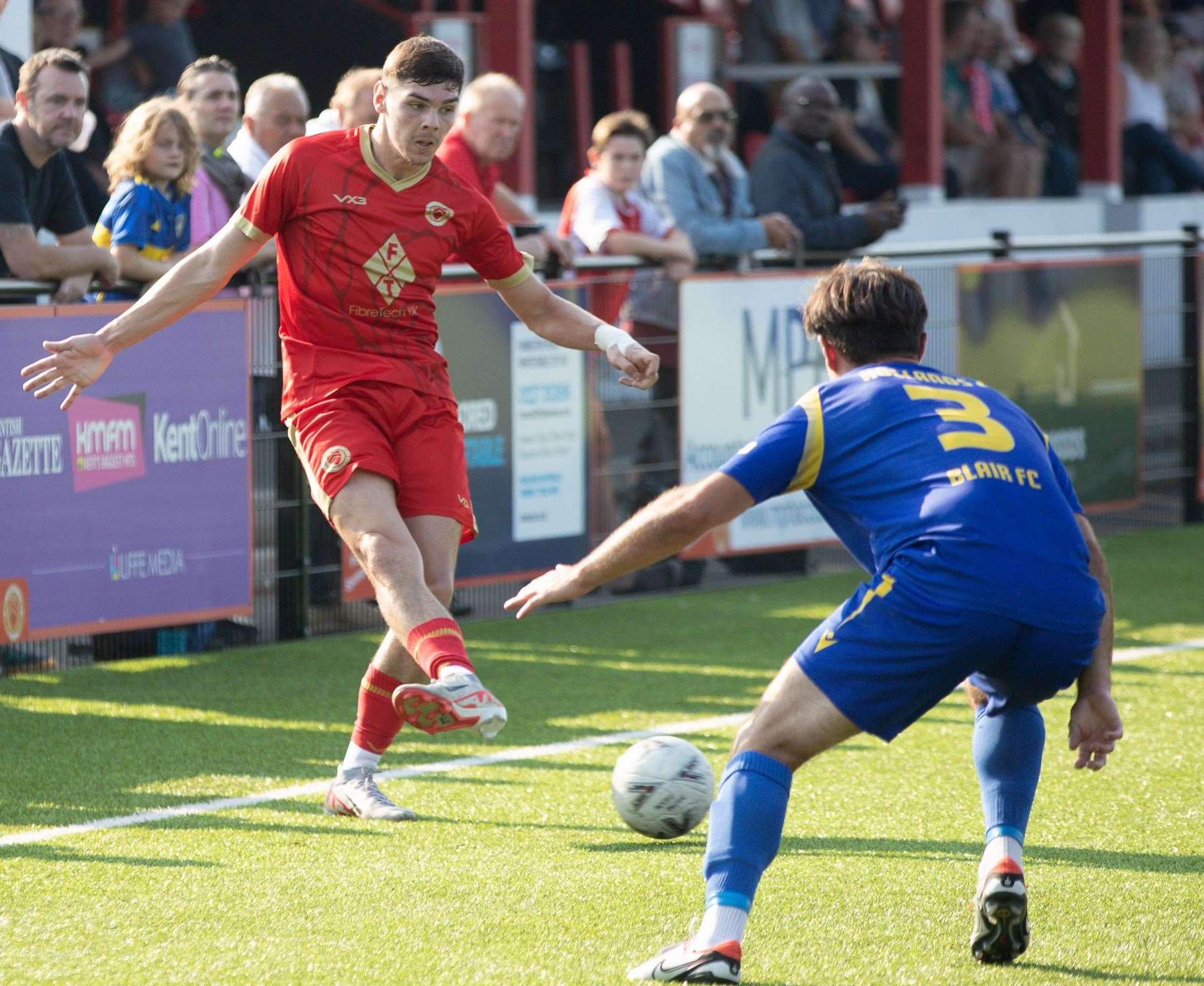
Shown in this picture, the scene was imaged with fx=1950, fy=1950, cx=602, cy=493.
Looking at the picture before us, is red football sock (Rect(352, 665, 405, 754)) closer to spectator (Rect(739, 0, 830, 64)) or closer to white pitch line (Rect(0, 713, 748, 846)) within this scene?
white pitch line (Rect(0, 713, 748, 846))

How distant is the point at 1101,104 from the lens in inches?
830

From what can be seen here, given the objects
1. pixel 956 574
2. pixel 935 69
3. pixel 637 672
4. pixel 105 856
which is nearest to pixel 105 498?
pixel 637 672

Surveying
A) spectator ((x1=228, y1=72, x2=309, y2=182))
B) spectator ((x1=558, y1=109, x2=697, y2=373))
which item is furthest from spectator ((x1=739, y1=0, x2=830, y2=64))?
spectator ((x1=228, y1=72, x2=309, y2=182))

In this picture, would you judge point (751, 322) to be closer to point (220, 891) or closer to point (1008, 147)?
point (220, 891)

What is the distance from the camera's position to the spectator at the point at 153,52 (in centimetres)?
1254

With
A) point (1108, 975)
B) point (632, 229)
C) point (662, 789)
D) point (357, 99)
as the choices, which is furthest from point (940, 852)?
point (632, 229)

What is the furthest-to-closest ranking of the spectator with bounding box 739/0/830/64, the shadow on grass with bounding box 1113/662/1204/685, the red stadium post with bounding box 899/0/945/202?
the red stadium post with bounding box 899/0/945/202, the spectator with bounding box 739/0/830/64, the shadow on grass with bounding box 1113/662/1204/685

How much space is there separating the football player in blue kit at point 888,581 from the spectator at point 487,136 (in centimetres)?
525

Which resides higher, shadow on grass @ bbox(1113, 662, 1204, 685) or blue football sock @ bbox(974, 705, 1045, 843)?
blue football sock @ bbox(974, 705, 1045, 843)

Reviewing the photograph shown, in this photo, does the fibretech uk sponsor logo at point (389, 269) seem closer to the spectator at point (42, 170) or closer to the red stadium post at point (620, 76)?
the spectator at point (42, 170)

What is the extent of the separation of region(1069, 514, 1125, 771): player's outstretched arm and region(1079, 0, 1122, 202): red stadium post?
17531 millimetres

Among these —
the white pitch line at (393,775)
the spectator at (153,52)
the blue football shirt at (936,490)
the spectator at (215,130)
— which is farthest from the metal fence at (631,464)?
the blue football shirt at (936,490)

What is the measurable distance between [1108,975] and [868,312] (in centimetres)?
160

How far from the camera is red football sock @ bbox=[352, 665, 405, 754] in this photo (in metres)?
6.00
